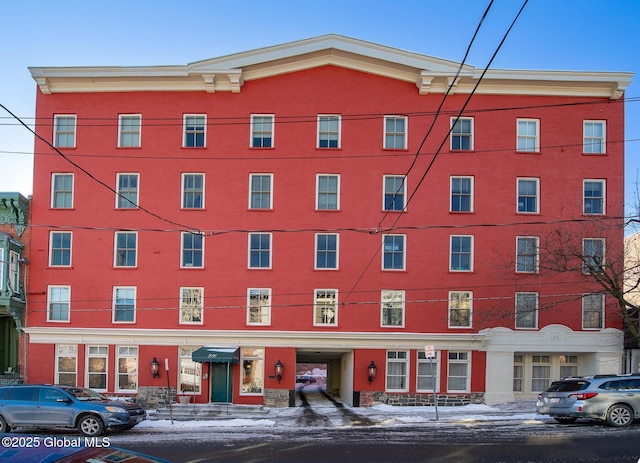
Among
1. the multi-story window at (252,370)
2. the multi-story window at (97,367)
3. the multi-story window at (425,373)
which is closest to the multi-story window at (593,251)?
the multi-story window at (425,373)

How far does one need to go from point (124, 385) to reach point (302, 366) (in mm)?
42557

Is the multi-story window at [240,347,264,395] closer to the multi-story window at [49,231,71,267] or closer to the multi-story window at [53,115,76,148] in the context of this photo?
the multi-story window at [49,231,71,267]

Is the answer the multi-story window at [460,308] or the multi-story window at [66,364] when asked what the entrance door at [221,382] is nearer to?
the multi-story window at [66,364]

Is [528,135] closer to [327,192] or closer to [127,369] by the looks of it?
[327,192]

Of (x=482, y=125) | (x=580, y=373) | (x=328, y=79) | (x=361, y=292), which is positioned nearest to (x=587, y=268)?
(x=580, y=373)

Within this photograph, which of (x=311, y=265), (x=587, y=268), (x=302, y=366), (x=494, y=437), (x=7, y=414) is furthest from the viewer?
(x=302, y=366)

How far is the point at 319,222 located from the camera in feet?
95.3

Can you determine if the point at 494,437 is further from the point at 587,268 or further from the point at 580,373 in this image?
the point at 580,373

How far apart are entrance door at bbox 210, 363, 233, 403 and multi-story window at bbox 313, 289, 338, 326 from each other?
15.7 feet

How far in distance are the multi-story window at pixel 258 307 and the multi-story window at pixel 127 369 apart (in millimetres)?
5756

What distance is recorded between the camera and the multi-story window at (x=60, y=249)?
2927 cm

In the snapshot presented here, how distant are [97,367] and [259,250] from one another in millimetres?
9566

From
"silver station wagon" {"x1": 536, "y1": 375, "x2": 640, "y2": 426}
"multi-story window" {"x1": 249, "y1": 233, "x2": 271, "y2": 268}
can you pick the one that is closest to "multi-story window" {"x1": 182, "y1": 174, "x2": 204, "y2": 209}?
"multi-story window" {"x1": 249, "y1": 233, "x2": 271, "y2": 268}

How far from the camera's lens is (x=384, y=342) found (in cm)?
2833
